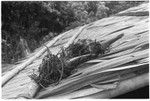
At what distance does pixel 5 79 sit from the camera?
160 inches

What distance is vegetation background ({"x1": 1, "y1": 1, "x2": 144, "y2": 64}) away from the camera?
9.15 metres

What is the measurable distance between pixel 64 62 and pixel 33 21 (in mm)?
6840

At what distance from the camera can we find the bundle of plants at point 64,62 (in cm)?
290

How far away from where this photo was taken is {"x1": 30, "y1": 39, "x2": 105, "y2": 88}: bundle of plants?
9.53ft

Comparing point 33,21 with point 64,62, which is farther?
point 33,21

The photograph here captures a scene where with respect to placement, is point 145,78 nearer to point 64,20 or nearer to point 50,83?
point 50,83

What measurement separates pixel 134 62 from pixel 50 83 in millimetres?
763

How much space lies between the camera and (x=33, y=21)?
9.69m

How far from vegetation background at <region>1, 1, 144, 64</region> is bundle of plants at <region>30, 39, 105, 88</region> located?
5.81 metres

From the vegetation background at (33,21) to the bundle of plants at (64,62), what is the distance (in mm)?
5815

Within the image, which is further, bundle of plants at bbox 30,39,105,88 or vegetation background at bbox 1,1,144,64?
vegetation background at bbox 1,1,144,64

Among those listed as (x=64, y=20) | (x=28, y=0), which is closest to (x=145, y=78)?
(x=28, y=0)

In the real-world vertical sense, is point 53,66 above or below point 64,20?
above

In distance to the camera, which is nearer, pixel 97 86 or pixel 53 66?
pixel 97 86
